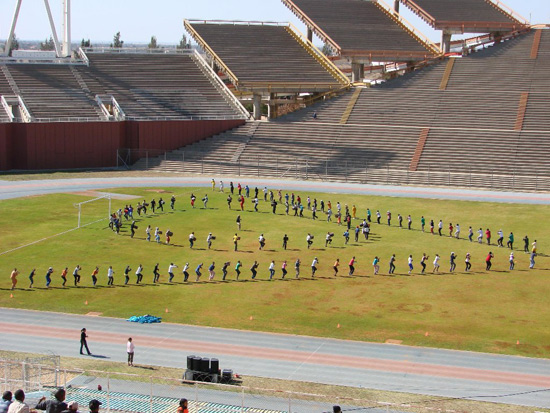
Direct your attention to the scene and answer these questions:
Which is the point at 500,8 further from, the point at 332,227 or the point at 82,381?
the point at 82,381

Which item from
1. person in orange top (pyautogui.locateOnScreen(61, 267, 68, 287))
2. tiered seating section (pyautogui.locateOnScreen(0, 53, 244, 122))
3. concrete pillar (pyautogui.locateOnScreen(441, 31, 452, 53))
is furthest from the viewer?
concrete pillar (pyautogui.locateOnScreen(441, 31, 452, 53))

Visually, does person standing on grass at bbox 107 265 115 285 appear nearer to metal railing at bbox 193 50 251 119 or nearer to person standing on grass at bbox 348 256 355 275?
person standing on grass at bbox 348 256 355 275

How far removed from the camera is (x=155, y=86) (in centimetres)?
8469

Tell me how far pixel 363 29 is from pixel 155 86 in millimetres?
27096

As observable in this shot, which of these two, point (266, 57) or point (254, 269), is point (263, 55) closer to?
point (266, 57)

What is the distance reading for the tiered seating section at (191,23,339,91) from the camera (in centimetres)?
8650

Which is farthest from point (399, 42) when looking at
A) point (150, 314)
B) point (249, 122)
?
point (150, 314)

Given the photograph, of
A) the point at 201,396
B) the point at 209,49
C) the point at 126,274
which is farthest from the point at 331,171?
the point at 201,396

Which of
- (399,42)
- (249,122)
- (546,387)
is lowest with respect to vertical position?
(546,387)

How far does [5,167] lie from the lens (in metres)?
72.1

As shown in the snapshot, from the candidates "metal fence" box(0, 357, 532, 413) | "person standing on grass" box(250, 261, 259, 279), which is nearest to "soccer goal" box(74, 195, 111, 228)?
"person standing on grass" box(250, 261, 259, 279)

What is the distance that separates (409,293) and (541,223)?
731 inches

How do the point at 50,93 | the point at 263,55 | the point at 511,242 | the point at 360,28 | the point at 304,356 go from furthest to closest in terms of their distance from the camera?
the point at 360,28, the point at 263,55, the point at 50,93, the point at 511,242, the point at 304,356

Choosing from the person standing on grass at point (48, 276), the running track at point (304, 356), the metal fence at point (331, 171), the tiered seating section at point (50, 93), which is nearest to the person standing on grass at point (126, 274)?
the person standing on grass at point (48, 276)
